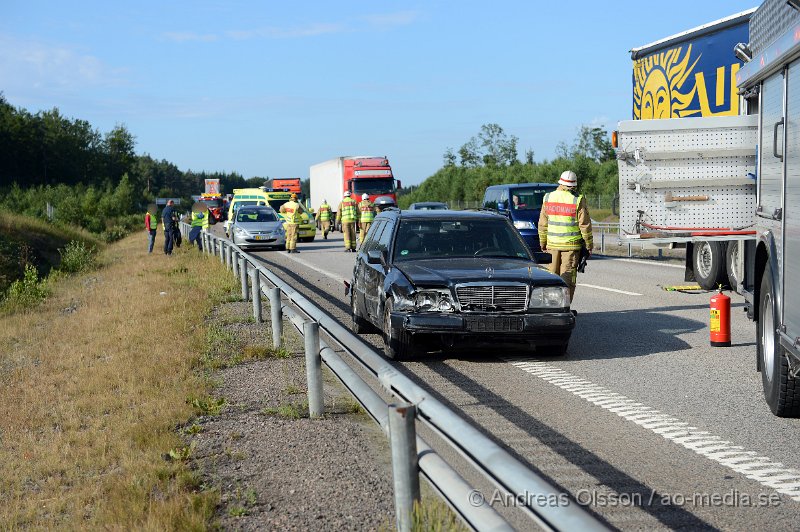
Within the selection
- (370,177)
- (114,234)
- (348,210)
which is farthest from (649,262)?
(114,234)

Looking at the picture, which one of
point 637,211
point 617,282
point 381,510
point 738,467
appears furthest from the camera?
point 617,282

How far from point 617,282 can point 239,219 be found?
57.3ft

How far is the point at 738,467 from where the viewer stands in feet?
19.1

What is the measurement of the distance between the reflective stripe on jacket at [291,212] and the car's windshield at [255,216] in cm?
180

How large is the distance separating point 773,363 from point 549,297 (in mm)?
2871

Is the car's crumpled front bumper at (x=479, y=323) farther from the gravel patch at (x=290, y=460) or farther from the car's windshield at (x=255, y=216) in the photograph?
the car's windshield at (x=255, y=216)

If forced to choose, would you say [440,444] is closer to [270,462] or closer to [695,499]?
[270,462]

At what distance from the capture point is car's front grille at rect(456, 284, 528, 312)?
31.2ft

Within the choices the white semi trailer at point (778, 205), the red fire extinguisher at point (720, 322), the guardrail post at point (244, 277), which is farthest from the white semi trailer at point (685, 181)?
the white semi trailer at point (778, 205)

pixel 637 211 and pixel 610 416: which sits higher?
pixel 637 211

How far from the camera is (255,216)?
33750 mm

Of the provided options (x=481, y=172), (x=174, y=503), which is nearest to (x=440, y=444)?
(x=174, y=503)

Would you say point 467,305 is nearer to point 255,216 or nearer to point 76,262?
point 76,262

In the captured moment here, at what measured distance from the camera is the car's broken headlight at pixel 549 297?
9633 mm
